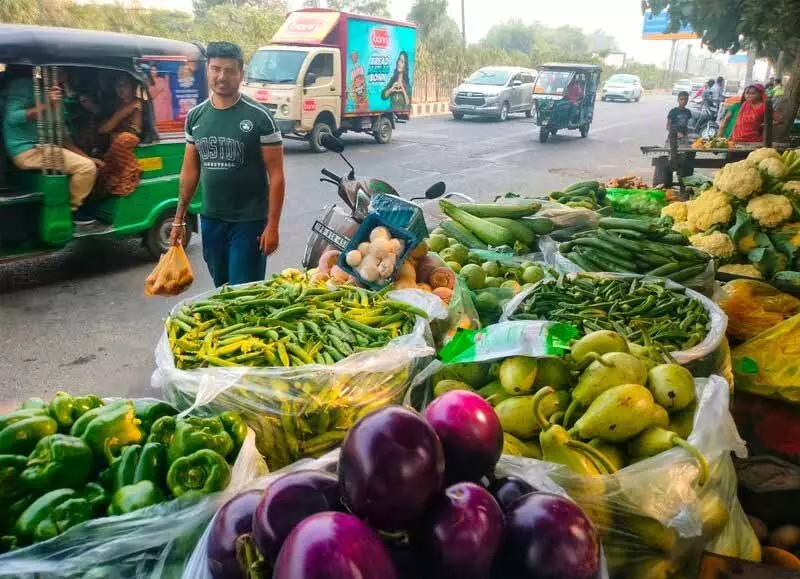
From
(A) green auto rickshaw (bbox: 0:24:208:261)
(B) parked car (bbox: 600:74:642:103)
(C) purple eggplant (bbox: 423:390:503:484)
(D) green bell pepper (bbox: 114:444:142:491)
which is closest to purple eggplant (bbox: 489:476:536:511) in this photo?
(C) purple eggplant (bbox: 423:390:503:484)

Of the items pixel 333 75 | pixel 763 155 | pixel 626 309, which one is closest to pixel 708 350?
pixel 626 309

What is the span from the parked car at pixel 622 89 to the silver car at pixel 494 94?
17.8m

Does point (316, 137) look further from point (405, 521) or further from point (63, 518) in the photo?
point (405, 521)

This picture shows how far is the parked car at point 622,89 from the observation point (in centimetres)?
3997

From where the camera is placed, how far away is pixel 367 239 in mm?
3377

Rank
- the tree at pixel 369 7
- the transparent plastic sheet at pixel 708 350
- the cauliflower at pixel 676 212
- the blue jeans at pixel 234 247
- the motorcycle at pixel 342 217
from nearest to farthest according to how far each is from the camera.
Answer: the transparent plastic sheet at pixel 708 350
the motorcycle at pixel 342 217
the blue jeans at pixel 234 247
the cauliflower at pixel 676 212
the tree at pixel 369 7

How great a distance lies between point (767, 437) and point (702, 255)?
1.17m

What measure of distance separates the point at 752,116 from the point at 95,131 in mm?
9910

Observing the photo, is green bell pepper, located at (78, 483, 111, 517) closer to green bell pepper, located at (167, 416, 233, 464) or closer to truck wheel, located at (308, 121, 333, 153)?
green bell pepper, located at (167, 416, 233, 464)

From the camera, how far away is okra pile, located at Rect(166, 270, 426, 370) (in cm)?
239

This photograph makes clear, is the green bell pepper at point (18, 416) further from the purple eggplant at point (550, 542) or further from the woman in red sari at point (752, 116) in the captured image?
the woman in red sari at point (752, 116)

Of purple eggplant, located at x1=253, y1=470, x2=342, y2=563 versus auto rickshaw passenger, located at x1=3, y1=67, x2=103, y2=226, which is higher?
auto rickshaw passenger, located at x1=3, y1=67, x2=103, y2=226

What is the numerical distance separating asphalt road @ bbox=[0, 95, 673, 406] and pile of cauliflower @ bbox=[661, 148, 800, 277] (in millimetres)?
4036

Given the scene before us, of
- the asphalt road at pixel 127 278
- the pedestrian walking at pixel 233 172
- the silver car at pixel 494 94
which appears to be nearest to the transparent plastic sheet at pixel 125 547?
the pedestrian walking at pixel 233 172
